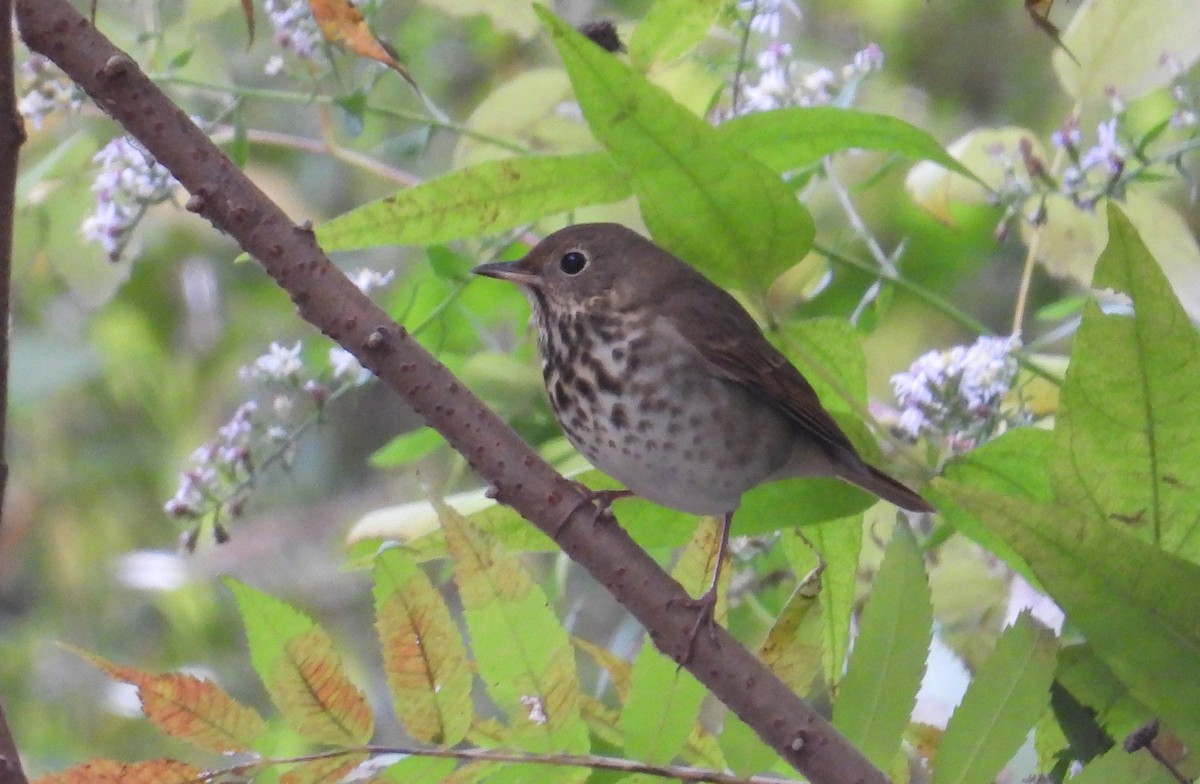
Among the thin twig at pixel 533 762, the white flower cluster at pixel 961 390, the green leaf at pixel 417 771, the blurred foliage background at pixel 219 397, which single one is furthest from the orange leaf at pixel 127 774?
the blurred foliage background at pixel 219 397

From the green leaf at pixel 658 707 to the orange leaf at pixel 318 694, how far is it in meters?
0.19

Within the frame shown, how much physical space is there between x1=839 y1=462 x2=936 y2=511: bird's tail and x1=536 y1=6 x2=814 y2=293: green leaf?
0.98ft

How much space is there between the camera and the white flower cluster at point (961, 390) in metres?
1.19

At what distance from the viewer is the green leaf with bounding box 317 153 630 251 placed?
111 cm

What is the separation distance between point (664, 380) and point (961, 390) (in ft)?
1.32

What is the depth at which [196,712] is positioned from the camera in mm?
924

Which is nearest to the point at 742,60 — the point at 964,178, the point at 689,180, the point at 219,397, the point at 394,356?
the point at 964,178

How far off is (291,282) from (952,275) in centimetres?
120

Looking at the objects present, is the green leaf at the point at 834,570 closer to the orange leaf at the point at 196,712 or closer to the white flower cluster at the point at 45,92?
A: the orange leaf at the point at 196,712

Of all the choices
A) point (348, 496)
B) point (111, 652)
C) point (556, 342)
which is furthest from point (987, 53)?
point (111, 652)

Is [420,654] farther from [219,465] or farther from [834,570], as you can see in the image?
[219,465]

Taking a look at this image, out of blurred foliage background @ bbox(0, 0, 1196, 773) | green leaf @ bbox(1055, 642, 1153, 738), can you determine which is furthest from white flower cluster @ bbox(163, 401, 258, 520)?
blurred foliage background @ bbox(0, 0, 1196, 773)

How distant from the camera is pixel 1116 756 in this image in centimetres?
84

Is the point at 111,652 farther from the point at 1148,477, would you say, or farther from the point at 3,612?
the point at 1148,477
